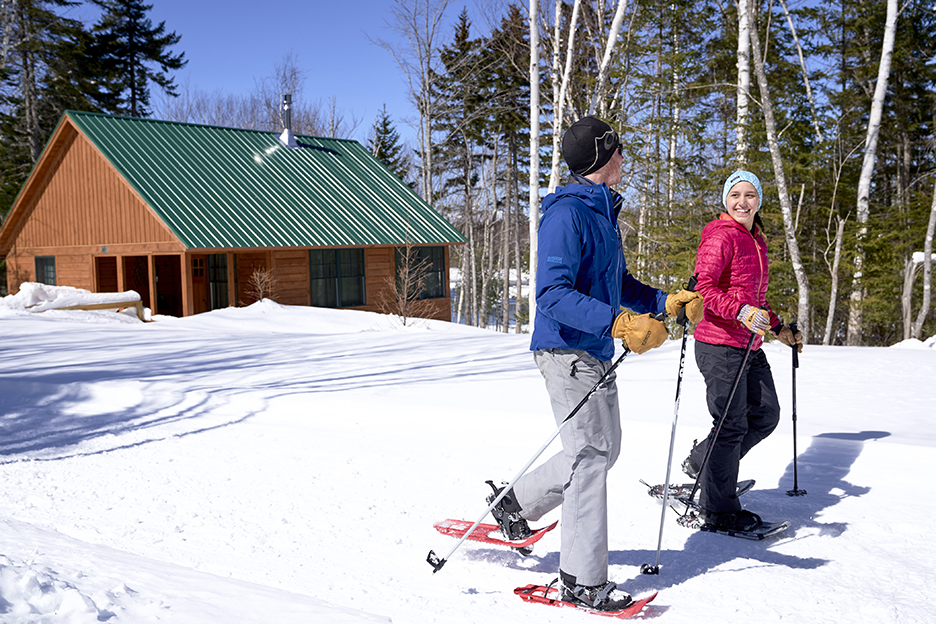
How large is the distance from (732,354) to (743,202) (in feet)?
2.83

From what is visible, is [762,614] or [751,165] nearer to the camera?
[762,614]

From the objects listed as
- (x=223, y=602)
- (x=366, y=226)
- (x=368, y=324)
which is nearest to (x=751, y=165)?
(x=368, y=324)

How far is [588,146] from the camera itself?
3023 mm

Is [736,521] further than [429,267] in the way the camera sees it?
No

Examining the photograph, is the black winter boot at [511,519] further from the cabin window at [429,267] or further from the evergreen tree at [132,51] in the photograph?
the evergreen tree at [132,51]

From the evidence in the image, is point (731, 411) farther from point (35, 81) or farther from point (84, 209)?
point (35, 81)

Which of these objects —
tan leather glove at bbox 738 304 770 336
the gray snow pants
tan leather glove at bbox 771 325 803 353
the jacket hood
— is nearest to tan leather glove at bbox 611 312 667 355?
the gray snow pants

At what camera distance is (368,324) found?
17531 millimetres

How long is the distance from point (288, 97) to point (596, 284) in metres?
21.9

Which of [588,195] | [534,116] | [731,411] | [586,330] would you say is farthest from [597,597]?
[534,116]

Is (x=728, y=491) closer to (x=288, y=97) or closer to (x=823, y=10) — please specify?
(x=288, y=97)

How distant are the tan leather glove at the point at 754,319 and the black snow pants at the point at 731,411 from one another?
341 millimetres

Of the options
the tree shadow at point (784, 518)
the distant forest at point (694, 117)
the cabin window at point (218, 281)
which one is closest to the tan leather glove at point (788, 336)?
the tree shadow at point (784, 518)

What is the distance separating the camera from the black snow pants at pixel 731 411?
3.81m
